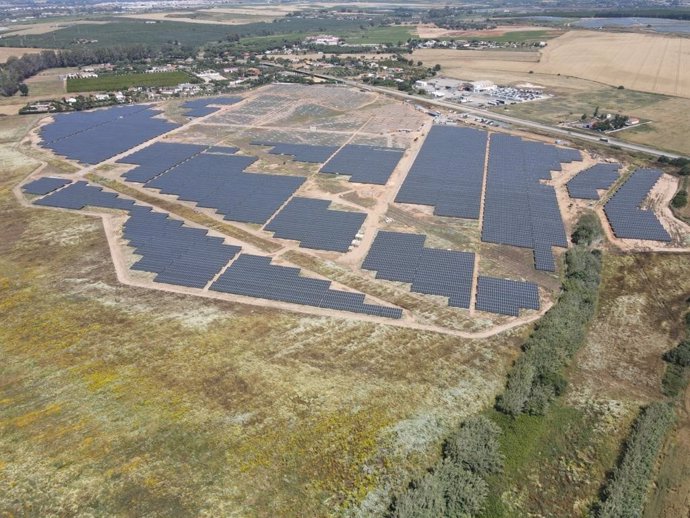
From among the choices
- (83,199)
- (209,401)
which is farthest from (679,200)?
(83,199)

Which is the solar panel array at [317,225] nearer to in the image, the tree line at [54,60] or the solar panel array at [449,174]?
the solar panel array at [449,174]

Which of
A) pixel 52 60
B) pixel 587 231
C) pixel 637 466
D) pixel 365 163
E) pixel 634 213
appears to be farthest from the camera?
pixel 52 60

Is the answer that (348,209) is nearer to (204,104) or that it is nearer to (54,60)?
(204,104)

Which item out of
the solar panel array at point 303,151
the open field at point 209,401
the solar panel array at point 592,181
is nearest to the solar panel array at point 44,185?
the open field at point 209,401

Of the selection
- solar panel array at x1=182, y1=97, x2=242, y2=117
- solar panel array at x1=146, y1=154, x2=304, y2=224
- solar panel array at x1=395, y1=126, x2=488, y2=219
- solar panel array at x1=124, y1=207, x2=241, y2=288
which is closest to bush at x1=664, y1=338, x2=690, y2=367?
solar panel array at x1=395, y1=126, x2=488, y2=219

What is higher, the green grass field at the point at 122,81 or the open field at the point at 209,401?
the green grass field at the point at 122,81

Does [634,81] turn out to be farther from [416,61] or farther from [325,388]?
[325,388]
